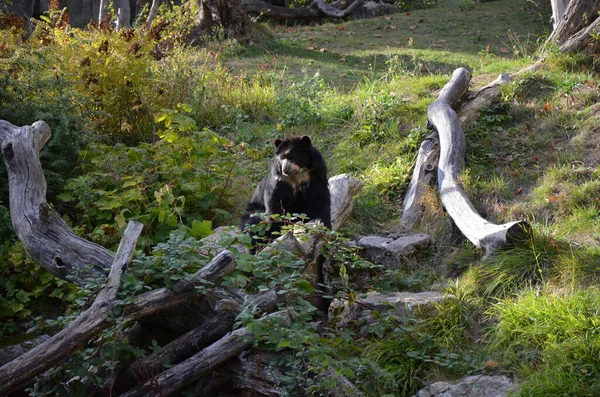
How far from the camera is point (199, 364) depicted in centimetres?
435

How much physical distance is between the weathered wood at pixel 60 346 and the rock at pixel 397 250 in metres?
3.30

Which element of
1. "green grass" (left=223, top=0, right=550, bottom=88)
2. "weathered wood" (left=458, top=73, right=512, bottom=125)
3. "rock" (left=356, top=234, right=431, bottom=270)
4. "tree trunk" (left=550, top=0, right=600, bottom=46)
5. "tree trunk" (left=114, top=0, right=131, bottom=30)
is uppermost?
"tree trunk" (left=114, top=0, right=131, bottom=30)

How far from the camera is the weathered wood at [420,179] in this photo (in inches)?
302

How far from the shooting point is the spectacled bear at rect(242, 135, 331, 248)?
6.78 meters

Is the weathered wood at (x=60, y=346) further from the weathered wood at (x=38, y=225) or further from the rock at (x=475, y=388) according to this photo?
the rock at (x=475, y=388)

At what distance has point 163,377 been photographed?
4285 millimetres

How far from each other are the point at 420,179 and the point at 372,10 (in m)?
14.5

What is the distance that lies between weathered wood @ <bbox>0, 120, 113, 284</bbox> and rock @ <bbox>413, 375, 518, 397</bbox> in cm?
248

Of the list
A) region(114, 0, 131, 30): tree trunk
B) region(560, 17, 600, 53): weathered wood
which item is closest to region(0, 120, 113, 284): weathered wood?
region(560, 17, 600, 53): weathered wood

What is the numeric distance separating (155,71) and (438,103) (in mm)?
4211

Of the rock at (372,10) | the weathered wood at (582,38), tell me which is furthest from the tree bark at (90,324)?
the rock at (372,10)

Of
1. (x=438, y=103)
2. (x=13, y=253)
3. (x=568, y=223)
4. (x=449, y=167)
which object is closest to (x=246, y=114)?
(x=438, y=103)

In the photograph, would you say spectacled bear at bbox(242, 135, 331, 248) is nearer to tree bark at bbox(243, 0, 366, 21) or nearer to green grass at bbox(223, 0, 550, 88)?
green grass at bbox(223, 0, 550, 88)

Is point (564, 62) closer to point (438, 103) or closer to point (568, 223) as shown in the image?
point (438, 103)
